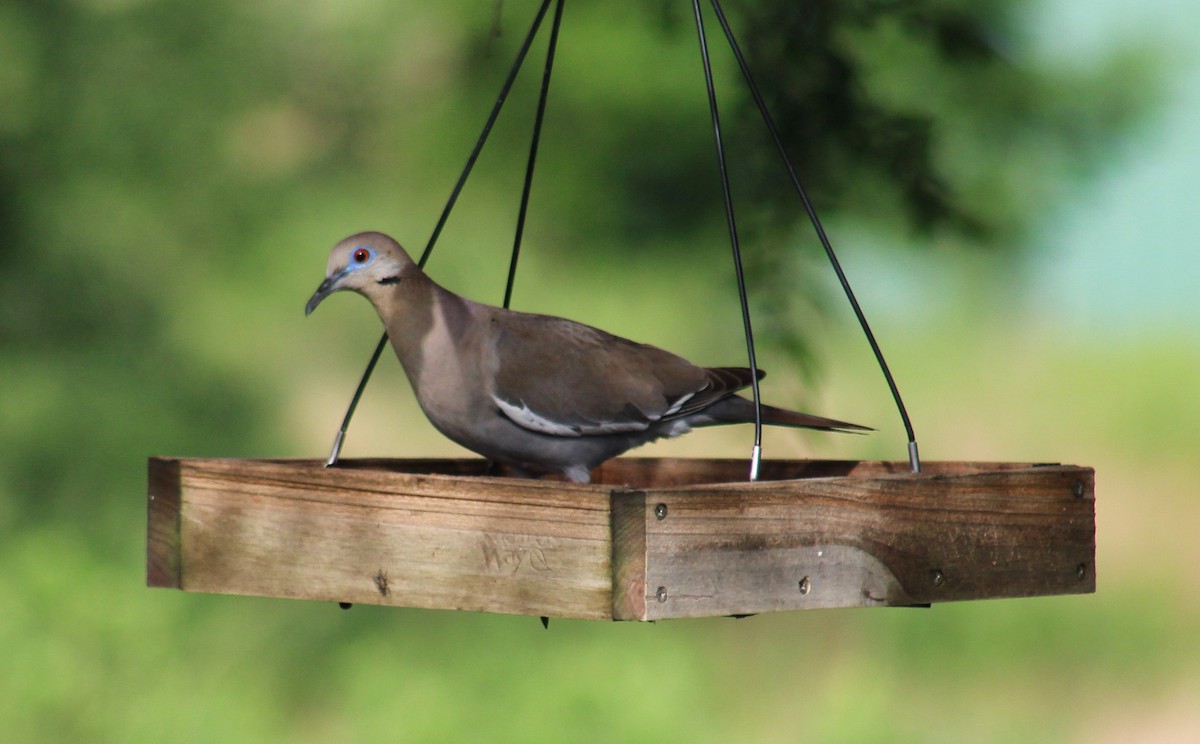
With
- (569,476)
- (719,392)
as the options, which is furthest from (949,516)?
(569,476)

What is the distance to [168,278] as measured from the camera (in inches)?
206

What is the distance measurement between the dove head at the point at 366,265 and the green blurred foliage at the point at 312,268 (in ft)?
6.14

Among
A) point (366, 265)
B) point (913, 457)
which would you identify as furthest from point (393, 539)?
point (913, 457)

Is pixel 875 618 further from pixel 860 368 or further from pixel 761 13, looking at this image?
pixel 761 13

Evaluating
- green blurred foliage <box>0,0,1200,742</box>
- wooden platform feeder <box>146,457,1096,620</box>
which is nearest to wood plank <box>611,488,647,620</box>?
wooden platform feeder <box>146,457,1096,620</box>

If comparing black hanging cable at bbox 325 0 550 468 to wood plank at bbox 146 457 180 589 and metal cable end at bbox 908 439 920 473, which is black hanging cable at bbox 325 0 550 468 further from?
metal cable end at bbox 908 439 920 473

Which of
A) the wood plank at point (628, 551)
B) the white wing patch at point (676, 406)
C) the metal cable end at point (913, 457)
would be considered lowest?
the wood plank at point (628, 551)

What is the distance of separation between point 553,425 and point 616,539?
0.61m

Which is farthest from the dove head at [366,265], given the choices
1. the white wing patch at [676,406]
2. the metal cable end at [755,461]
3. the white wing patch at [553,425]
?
the metal cable end at [755,461]

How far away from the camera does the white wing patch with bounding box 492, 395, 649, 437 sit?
2100 mm

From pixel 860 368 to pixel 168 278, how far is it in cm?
308

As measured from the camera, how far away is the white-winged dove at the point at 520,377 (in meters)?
2.11

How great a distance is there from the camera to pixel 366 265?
2098 mm

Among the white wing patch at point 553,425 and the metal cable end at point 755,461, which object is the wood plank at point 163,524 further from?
the metal cable end at point 755,461
